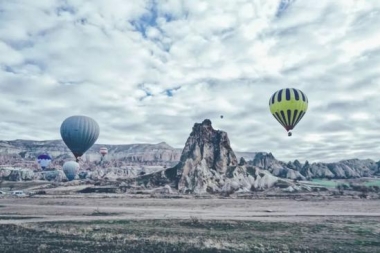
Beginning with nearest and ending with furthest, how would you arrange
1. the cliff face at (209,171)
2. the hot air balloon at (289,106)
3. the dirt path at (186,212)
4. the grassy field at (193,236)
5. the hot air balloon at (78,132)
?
the grassy field at (193,236), the dirt path at (186,212), the hot air balloon at (289,106), the hot air balloon at (78,132), the cliff face at (209,171)

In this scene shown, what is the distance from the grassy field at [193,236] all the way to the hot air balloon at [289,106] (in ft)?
75.1

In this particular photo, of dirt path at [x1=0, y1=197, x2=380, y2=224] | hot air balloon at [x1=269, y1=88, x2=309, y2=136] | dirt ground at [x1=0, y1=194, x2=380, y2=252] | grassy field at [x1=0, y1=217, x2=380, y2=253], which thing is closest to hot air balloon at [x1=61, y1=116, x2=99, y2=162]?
dirt path at [x1=0, y1=197, x2=380, y2=224]

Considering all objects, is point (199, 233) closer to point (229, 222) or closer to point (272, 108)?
point (229, 222)

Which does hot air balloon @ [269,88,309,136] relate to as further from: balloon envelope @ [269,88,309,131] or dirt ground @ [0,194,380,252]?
dirt ground @ [0,194,380,252]

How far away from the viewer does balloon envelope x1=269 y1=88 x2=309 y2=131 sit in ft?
181

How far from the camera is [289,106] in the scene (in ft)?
181

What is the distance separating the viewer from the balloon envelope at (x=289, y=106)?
55.0 metres

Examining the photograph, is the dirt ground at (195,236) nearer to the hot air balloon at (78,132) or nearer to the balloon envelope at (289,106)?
the balloon envelope at (289,106)

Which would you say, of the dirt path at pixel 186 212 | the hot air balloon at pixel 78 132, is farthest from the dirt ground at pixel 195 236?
the hot air balloon at pixel 78 132

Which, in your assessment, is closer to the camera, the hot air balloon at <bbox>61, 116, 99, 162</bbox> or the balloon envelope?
the balloon envelope

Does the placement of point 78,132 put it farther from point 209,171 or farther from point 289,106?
point 289,106

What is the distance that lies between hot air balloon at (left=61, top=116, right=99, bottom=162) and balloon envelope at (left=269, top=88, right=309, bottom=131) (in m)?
56.9

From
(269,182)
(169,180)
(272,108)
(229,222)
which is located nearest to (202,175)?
(169,180)

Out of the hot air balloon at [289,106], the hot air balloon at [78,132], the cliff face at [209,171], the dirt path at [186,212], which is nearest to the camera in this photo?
the dirt path at [186,212]
